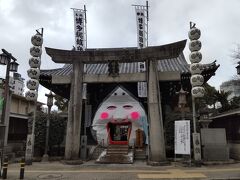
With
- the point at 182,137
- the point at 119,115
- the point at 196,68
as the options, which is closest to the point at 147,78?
the point at 196,68

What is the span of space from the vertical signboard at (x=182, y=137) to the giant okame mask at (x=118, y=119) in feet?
16.7

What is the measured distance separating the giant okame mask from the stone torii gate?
436 centimetres

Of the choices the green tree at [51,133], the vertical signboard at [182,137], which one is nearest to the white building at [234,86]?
the vertical signboard at [182,137]

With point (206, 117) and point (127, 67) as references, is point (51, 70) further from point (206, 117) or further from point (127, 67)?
point (206, 117)

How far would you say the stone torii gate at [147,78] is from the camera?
1767 cm

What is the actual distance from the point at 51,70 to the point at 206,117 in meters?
15.0

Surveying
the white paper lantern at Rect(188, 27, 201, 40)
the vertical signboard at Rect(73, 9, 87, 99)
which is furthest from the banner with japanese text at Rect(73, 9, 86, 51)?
the white paper lantern at Rect(188, 27, 201, 40)

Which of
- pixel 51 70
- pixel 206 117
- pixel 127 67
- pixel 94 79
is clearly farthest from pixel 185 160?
pixel 51 70

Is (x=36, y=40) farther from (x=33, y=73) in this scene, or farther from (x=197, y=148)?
(x=197, y=148)

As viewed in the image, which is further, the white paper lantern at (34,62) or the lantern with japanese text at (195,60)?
the white paper lantern at (34,62)

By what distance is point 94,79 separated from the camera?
19406 mm

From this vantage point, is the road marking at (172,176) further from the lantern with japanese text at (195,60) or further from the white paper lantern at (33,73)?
the white paper lantern at (33,73)

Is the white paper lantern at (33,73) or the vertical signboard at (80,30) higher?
the vertical signboard at (80,30)

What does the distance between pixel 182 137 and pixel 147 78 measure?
15.4 feet
